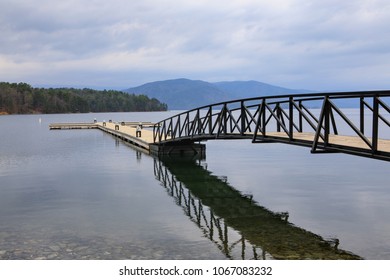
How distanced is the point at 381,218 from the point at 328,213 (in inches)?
59.6

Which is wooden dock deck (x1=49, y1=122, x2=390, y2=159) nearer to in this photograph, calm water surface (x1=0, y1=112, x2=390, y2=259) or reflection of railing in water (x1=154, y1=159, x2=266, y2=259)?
calm water surface (x1=0, y1=112, x2=390, y2=259)

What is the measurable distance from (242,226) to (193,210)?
2527 mm

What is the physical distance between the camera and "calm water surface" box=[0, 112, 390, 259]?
1060cm

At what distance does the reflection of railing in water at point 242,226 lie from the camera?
10336 millimetres

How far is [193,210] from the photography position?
14820 millimetres

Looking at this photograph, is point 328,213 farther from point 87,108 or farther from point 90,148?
point 87,108

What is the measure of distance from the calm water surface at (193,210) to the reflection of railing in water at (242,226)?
3cm

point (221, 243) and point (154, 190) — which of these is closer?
point (221, 243)

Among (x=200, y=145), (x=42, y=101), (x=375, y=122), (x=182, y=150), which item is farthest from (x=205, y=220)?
(x=42, y=101)

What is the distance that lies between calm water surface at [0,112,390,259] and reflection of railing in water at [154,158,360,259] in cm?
3

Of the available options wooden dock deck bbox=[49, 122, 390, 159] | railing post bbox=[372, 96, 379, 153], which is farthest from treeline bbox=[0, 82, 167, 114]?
railing post bbox=[372, 96, 379, 153]
